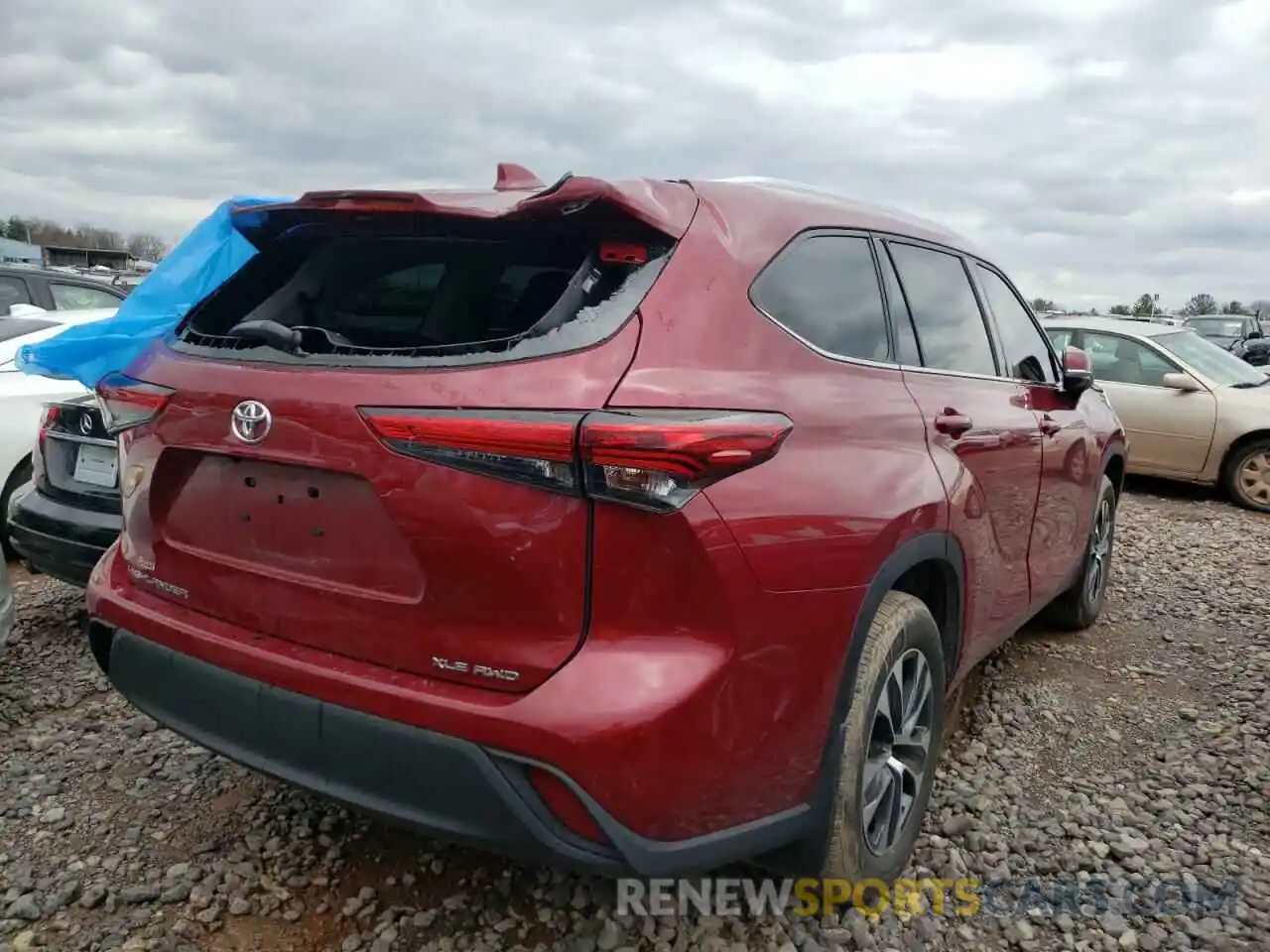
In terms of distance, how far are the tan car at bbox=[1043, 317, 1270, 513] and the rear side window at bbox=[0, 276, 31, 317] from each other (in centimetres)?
845

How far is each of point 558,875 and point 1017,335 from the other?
2.54 meters

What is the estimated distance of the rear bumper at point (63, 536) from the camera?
362 cm

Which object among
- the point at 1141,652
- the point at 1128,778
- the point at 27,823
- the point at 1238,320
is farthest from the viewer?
the point at 1238,320

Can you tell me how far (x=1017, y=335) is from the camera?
3.55m

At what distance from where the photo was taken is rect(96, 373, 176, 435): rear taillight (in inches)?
83.3

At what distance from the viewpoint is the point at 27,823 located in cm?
266

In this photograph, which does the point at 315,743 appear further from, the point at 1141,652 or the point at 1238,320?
the point at 1238,320

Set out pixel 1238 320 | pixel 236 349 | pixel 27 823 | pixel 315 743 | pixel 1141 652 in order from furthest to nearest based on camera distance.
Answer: pixel 1238 320 → pixel 1141 652 → pixel 27 823 → pixel 236 349 → pixel 315 743

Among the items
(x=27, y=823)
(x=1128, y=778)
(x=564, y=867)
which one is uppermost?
(x=564, y=867)

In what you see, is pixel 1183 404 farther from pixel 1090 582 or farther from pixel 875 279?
pixel 875 279

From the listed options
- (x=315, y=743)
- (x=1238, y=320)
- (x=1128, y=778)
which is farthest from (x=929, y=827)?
(x=1238, y=320)

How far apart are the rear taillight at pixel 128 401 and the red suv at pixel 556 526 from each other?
0.4 inches

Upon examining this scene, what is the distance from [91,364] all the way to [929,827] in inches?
138

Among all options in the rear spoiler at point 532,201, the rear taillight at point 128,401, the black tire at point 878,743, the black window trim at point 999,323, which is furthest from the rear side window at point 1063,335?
the rear taillight at point 128,401
